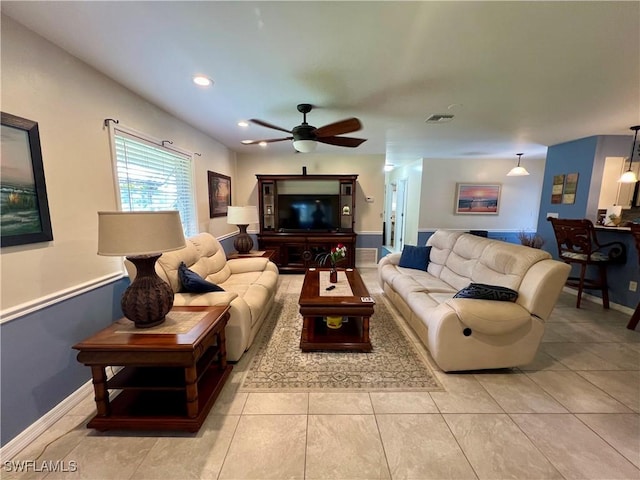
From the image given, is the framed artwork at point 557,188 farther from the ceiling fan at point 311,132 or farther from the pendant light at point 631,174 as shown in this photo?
the ceiling fan at point 311,132

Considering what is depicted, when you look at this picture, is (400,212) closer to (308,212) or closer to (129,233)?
(308,212)

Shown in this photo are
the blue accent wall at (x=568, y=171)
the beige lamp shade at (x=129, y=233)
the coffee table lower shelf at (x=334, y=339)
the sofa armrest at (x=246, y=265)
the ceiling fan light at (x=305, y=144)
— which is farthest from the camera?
the blue accent wall at (x=568, y=171)

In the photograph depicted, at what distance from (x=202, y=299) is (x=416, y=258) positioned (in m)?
2.85

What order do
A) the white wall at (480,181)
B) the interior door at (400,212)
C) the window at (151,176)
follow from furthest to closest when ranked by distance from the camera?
the interior door at (400,212) < the white wall at (480,181) < the window at (151,176)

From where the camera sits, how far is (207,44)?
1.68 m

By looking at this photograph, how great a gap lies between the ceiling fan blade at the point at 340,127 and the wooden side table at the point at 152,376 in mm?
1934

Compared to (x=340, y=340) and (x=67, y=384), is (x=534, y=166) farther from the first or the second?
(x=67, y=384)

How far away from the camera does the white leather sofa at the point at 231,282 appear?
218 centimetres

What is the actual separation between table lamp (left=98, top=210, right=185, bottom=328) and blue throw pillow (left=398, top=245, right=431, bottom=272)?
9.97 ft

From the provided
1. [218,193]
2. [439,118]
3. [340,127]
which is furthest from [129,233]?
[439,118]

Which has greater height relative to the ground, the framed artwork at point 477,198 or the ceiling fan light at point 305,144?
the ceiling fan light at point 305,144

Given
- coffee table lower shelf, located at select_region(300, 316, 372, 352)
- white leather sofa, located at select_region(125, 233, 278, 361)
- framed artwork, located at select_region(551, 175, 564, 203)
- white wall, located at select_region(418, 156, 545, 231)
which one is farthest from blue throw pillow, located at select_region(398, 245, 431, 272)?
white wall, located at select_region(418, 156, 545, 231)

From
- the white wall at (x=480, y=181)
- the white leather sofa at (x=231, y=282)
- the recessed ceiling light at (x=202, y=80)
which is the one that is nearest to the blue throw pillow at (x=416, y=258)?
the white leather sofa at (x=231, y=282)

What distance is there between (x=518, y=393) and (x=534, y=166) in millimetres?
6430
